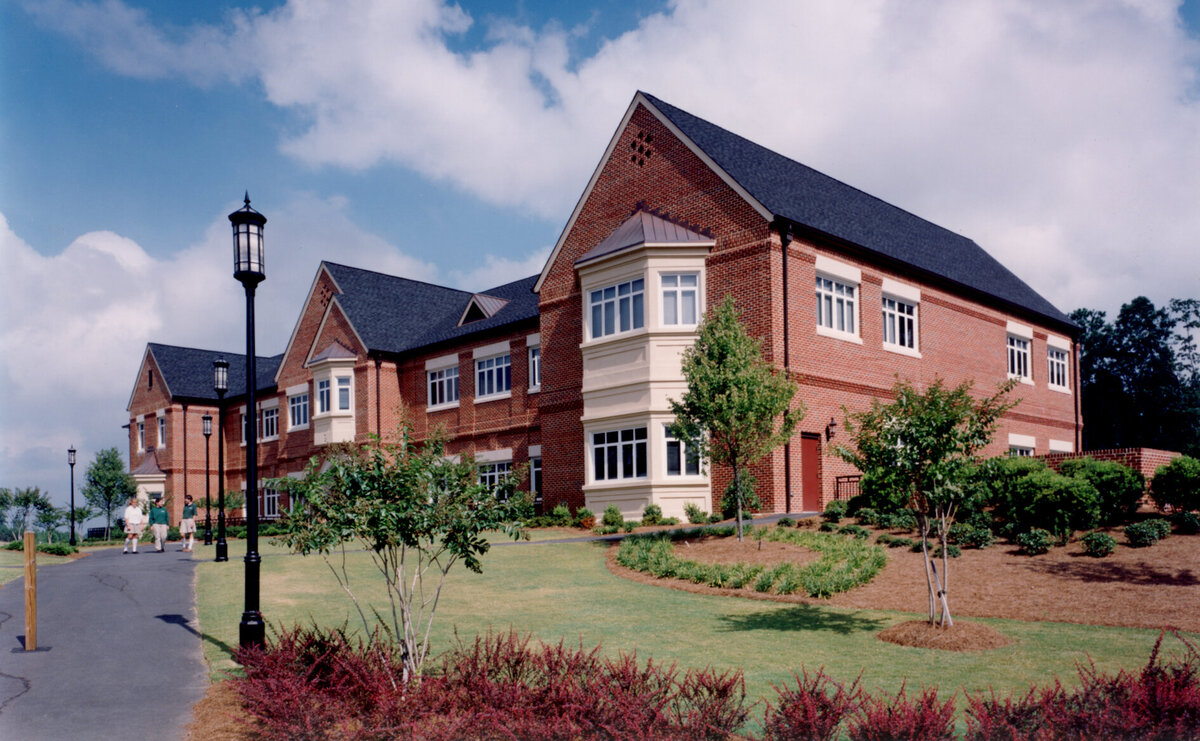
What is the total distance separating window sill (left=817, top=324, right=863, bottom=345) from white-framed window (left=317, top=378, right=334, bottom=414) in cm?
2271

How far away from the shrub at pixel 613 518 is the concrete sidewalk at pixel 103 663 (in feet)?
34.1

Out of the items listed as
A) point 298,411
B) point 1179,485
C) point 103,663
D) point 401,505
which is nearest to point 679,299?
point 1179,485

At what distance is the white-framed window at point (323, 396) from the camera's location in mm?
39094

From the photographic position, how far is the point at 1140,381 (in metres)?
52.8

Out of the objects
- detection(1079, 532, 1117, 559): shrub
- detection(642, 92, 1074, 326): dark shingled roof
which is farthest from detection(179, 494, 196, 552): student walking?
detection(1079, 532, 1117, 559): shrub

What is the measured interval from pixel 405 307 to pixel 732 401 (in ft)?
84.7

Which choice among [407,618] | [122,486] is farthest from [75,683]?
[122,486]

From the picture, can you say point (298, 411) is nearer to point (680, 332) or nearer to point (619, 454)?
point (619, 454)

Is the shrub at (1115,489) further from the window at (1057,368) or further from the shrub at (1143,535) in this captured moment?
the window at (1057,368)

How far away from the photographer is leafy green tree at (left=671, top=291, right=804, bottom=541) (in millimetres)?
18891

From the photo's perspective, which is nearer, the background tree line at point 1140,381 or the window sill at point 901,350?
the window sill at point 901,350

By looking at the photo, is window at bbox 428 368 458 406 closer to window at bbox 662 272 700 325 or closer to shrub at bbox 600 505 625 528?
shrub at bbox 600 505 625 528

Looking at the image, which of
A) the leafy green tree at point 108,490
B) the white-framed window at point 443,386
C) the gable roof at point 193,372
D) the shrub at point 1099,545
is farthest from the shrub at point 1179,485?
the leafy green tree at point 108,490

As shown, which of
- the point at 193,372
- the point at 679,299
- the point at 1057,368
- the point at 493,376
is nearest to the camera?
the point at 679,299
